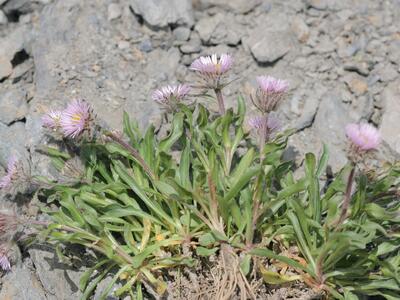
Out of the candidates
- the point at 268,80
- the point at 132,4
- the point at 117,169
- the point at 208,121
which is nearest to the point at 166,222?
the point at 117,169

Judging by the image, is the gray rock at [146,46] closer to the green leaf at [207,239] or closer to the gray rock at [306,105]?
the gray rock at [306,105]

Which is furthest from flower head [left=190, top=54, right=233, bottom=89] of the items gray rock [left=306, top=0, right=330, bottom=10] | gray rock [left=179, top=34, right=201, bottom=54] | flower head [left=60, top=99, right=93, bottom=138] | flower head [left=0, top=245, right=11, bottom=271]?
flower head [left=0, top=245, right=11, bottom=271]

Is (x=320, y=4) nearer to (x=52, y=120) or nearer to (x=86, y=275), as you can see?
(x=52, y=120)

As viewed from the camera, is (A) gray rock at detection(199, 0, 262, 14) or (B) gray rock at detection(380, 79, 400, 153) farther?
(A) gray rock at detection(199, 0, 262, 14)

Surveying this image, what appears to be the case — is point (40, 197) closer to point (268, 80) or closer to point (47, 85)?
point (47, 85)

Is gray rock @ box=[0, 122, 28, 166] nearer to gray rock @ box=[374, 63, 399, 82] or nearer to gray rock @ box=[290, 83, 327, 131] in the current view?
gray rock @ box=[290, 83, 327, 131]

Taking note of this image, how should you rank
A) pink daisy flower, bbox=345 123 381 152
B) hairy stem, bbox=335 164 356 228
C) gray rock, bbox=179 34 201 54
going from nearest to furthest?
pink daisy flower, bbox=345 123 381 152 < hairy stem, bbox=335 164 356 228 < gray rock, bbox=179 34 201 54

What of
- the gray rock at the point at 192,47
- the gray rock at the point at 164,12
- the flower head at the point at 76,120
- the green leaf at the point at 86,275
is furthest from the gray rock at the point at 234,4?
the green leaf at the point at 86,275
